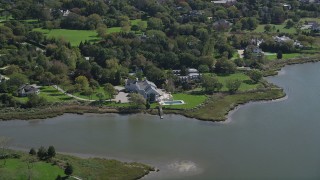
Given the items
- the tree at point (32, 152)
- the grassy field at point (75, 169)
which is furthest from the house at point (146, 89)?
the tree at point (32, 152)

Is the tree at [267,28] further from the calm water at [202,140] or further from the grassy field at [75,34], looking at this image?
the calm water at [202,140]

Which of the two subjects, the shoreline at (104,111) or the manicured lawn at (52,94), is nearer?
the shoreline at (104,111)

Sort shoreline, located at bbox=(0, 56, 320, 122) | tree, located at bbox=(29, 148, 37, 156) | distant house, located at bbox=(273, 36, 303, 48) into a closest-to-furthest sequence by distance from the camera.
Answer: tree, located at bbox=(29, 148, 37, 156)
shoreline, located at bbox=(0, 56, 320, 122)
distant house, located at bbox=(273, 36, 303, 48)

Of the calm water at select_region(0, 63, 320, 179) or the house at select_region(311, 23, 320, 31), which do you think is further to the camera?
the house at select_region(311, 23, 320, 31)

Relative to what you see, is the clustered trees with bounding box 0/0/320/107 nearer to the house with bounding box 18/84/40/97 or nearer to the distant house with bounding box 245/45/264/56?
the distant house with bounding box 245/45/264/56

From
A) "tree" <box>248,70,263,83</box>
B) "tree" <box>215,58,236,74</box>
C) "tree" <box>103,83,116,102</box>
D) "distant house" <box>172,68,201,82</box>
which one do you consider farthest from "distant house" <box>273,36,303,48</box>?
"tree" <box>103,83,116,102</box>

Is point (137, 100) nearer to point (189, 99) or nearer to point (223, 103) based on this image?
point (189, 99)

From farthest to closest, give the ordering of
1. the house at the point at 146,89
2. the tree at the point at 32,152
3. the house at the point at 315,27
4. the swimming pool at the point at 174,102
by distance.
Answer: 1. the house at the point at 315,27
2. the house at the point at 146,89
3. the swimming pool at the point at 174,102
4. the tree at the point at 32,152

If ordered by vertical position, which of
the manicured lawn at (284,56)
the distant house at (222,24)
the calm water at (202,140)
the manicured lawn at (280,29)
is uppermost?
the distant house at (222,24)
